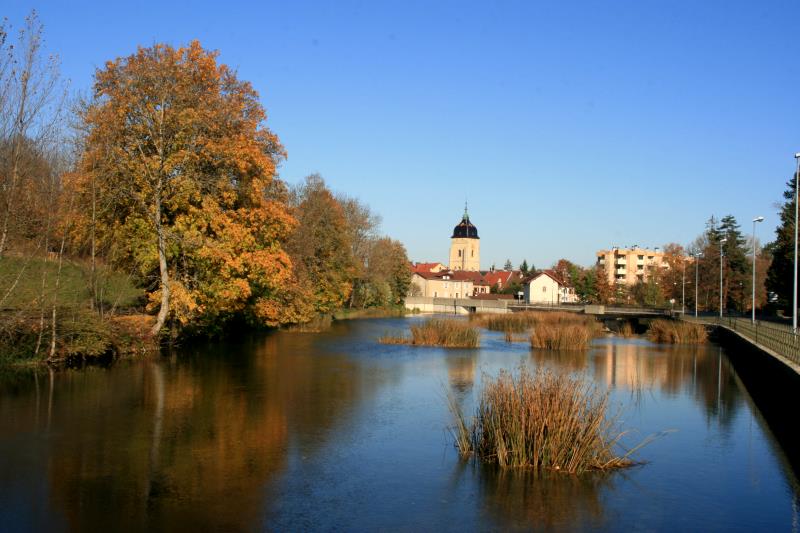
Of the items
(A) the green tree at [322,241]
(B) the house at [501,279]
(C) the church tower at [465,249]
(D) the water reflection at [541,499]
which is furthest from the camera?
(C) the church tower at [465,249]

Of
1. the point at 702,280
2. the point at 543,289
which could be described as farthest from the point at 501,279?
the point at 702,280

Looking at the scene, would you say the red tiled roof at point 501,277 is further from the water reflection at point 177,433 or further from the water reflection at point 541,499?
the water reflection at point 541,499

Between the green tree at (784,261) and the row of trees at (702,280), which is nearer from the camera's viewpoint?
the green tree at (784,261)

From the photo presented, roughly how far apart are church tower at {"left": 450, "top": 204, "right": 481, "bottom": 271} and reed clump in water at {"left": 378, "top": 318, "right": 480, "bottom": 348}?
118348 mm

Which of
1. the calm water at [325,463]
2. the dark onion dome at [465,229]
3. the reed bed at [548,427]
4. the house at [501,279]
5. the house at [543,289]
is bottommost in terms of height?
the calm water at [325,463]

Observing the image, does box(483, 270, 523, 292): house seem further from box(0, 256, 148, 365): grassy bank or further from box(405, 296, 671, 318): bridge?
box(0, 256, 148, 365): grassy bank

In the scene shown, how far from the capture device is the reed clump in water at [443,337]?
33.6m

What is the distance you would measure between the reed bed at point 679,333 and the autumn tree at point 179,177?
24.1 meters

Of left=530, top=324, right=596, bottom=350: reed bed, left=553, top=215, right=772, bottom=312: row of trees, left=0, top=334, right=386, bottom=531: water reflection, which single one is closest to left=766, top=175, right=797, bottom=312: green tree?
left=553, top=215, right=772, bottom=312: row of trees

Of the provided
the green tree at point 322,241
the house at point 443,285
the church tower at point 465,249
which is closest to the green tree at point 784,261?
the green tree at point 322,241

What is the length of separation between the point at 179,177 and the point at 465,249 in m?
130

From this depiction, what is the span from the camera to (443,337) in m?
34.3

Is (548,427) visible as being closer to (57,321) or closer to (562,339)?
(57,321)

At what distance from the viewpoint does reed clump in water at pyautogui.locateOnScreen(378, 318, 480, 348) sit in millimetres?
33562
